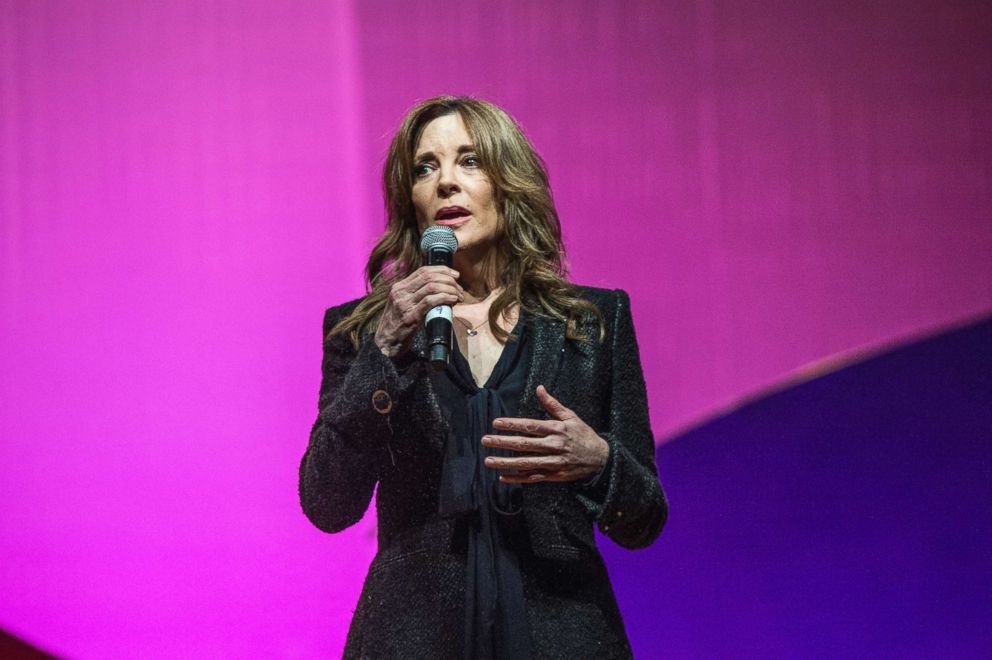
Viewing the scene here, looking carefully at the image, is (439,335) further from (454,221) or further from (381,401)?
(454,221)

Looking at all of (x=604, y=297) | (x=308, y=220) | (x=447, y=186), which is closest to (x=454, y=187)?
(x=447, y=186)

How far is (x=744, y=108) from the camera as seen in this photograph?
8.30ft

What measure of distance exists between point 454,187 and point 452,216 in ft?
0.16

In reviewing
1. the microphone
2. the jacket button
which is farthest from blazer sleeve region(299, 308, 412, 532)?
the microphone

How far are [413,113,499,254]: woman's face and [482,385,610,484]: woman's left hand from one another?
455 mm

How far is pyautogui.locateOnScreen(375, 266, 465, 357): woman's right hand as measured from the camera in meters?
1.49

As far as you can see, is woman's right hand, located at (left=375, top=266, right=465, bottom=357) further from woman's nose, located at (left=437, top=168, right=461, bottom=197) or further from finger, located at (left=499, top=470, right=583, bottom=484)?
woman's nose, located at (left=437, top=168, right=461, bottom=197)

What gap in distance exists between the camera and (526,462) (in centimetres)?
146

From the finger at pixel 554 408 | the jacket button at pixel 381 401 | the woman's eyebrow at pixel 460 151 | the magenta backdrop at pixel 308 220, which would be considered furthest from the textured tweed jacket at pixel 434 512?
the magenta backdrop at pixel 308 220

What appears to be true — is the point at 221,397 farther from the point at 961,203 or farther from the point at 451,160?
the point at 961,203

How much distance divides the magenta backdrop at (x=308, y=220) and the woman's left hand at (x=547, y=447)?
0.98m

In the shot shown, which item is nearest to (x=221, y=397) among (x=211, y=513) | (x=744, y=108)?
(x=211, y=513)

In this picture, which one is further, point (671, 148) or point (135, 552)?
point (671, 148)

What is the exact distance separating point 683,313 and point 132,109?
1.26 m
